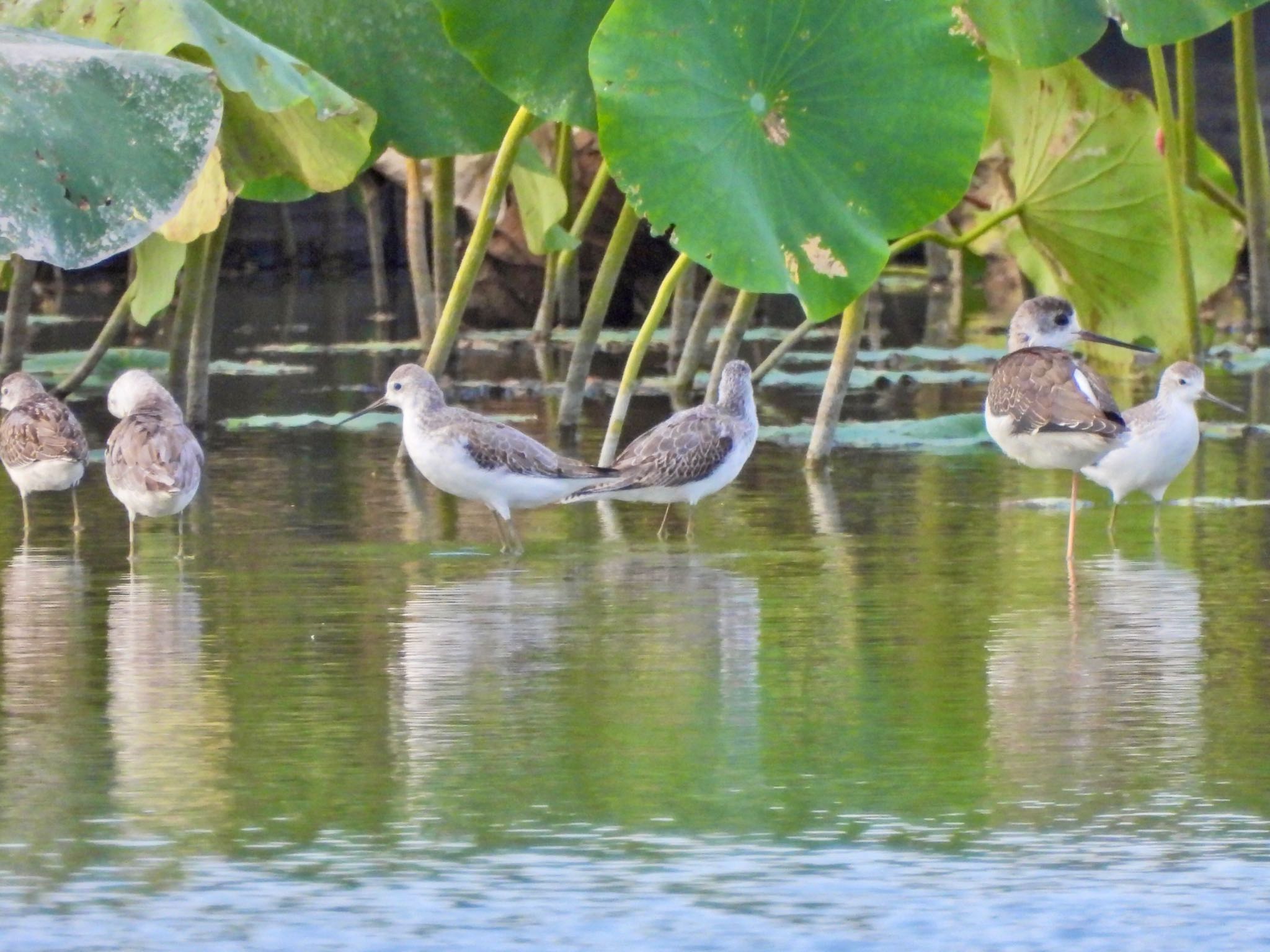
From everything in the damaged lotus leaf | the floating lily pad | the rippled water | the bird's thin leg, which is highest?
the damaged lotus leaf

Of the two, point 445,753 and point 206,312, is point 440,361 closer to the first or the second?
point 206,312

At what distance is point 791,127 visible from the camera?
774cm

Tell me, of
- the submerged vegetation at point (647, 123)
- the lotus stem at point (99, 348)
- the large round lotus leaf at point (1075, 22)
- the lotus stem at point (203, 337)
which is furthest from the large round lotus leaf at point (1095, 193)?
the lotus stem at point (99, 348)

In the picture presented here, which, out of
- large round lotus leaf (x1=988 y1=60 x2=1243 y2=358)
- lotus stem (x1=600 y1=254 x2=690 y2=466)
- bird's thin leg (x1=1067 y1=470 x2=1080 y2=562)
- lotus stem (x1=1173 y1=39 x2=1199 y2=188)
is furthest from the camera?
lotus stem (x1=1173 y1=39 x2=1199 y2=188)

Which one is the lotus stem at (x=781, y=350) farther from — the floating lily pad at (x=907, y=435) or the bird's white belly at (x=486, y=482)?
the bird's white belly at (x=486, y=482)

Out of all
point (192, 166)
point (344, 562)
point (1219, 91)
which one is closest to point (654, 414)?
point (344, 562)

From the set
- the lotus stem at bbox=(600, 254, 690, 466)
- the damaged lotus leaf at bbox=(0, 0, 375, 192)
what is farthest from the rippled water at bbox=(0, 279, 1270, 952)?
the damaged lotus leaf at bbox=(0, 0, 375, 192)

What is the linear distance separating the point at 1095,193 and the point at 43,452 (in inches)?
166

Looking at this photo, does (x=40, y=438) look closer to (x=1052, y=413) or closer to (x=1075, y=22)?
(x=1052, y=413)

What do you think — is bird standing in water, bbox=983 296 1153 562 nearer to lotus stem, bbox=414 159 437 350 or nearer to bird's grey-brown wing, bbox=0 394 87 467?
bird's grey-brown wing, bbox=0 394 87 467

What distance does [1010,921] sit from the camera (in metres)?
3.82

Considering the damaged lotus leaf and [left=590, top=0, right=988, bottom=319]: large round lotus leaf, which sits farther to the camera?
[left=590, top=0, right=988, bottom=319]: large round lotus leaf

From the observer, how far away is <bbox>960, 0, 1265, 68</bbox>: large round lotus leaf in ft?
26.5

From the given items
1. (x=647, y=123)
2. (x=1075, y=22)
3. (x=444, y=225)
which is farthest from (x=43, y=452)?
(x=1075, y=22)
